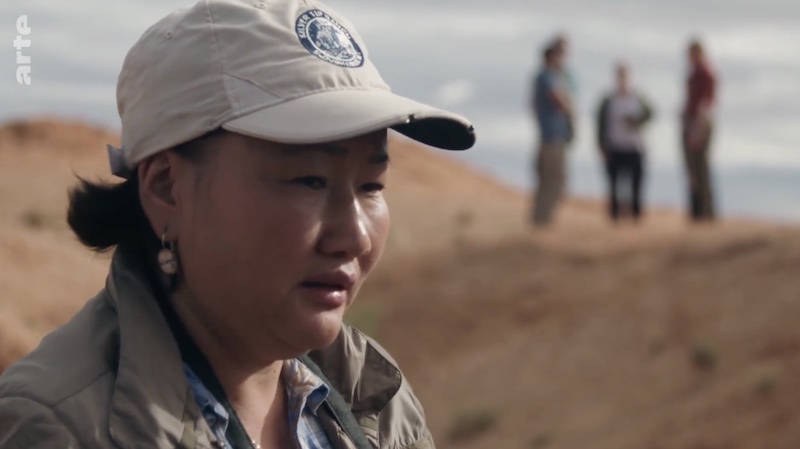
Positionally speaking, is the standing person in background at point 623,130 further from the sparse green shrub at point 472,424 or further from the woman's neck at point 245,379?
the woman's neck at point 245,379

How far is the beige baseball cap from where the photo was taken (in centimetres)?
266

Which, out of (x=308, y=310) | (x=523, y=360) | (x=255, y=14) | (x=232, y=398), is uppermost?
(x=255, y=14)

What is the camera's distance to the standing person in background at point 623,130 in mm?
16844

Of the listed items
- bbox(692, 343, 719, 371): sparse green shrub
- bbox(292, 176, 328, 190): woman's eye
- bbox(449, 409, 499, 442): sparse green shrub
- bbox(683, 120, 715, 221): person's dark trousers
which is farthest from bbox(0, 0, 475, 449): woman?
bbox(683, 120, 715, 221): person's dark trousers

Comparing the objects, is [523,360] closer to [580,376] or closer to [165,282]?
[580,376]

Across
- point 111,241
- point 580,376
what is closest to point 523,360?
point 580,376

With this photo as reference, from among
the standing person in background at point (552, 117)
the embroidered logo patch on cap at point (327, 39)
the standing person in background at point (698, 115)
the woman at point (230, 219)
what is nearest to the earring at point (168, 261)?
the woman at point (230, 219)

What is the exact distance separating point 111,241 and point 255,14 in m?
0.47

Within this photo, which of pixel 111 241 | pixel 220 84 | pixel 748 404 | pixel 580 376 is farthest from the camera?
pixel 580 376

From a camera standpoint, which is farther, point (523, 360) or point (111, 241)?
point (523, 360)

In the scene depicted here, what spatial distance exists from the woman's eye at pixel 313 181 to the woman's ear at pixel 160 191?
0.22 metres

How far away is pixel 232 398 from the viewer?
2826mm

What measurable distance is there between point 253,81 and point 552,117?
14.0 meters

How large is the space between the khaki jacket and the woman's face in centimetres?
11
